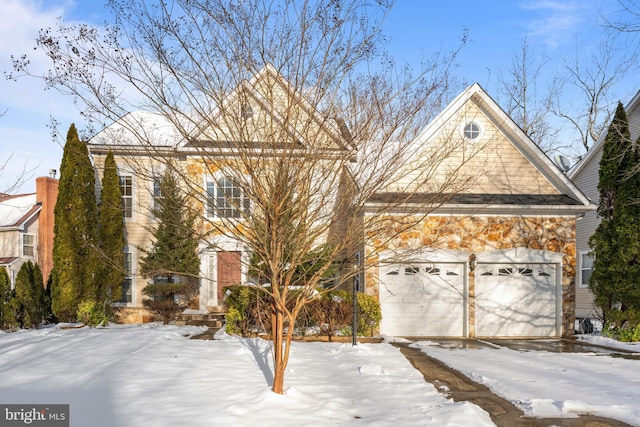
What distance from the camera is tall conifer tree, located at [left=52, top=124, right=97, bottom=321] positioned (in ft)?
47.7

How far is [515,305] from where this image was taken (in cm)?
1333

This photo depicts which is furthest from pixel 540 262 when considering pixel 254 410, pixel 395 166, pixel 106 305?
pixel 106 305

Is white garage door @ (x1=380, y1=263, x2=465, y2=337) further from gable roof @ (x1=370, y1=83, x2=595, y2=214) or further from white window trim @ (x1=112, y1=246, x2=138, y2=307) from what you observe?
white window trim @ (x1=112, y1=246, x2=138, y2=307)

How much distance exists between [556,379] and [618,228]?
6.79 m

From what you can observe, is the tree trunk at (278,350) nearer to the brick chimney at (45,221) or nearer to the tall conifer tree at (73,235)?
the tall conifer tree at (73,235)

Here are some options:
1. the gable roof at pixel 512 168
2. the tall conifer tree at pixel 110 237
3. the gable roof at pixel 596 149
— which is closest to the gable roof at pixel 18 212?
the tall conifer tree at pixel 110 237

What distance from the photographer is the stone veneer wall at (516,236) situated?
13266mm

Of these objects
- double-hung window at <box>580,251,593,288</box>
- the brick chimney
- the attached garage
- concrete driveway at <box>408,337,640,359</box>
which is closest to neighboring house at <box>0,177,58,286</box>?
the brick chimney

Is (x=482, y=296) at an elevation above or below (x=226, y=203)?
below

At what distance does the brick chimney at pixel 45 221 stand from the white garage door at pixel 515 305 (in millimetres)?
22649

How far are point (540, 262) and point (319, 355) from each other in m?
7.56

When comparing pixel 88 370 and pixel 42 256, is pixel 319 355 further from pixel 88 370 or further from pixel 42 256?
pixel 42 256

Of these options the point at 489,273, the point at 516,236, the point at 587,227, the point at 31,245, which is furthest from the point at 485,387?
the point at 31,245

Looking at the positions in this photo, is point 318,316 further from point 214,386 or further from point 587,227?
point 587,227
